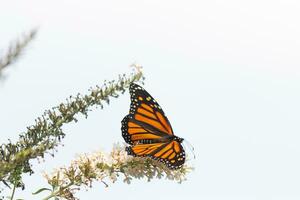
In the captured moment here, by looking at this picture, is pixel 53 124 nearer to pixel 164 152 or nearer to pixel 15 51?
pixel 15 51

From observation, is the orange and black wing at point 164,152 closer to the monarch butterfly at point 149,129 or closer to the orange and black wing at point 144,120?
the monarch butterfly at point 149,129

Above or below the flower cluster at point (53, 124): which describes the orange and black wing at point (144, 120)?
above

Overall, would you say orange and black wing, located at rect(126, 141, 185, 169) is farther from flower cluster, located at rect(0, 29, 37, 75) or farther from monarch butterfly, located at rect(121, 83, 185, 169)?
flower cluster, located at rect(0, 29, 37, 75)

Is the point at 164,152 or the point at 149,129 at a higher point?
the point at 149,129

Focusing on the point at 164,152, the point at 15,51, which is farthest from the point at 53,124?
the point at 164,152

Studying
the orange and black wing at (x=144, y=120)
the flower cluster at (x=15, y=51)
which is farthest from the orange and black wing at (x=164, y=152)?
the flower cluster at (x=15, y=51)

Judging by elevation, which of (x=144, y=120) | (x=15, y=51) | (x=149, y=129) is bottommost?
(x=15, y=51)
